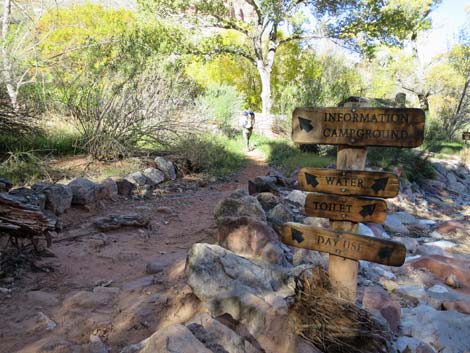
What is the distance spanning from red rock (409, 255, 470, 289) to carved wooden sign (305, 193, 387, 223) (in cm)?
237

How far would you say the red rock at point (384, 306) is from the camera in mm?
2907

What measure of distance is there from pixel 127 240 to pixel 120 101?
395 centimetres

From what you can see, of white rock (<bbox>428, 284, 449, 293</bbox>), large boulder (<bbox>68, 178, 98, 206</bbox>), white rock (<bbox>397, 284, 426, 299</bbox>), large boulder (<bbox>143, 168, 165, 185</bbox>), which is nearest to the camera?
white rock (<bbox>397, 284, 426, 299</bbox>)

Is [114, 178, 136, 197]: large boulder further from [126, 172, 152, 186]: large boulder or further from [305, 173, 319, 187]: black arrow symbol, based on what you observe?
[305, 173, 319, 187]: black arrow symbol

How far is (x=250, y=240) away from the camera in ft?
10.6

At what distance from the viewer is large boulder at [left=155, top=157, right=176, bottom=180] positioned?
23.6 ft

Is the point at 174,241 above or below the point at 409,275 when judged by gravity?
above

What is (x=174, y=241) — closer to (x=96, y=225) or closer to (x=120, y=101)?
(x=96, y=225)

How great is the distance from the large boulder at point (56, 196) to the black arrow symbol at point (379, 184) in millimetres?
3497

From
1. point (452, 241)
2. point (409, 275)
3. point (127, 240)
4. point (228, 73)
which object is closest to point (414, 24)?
point (228, 73)

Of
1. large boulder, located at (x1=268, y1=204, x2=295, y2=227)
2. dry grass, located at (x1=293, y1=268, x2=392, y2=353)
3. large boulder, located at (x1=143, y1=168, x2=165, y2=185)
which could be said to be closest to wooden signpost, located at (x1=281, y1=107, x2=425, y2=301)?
dry grass, located at (x1=293, y1=268, x2=392, y2=353)

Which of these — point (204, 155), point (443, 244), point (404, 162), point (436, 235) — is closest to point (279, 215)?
point (443, 244)

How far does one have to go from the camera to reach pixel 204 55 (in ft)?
57.8

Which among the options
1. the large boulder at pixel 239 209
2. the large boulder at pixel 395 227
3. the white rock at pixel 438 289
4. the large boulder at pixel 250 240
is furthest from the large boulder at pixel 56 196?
the large boulder at pixel 395 227
